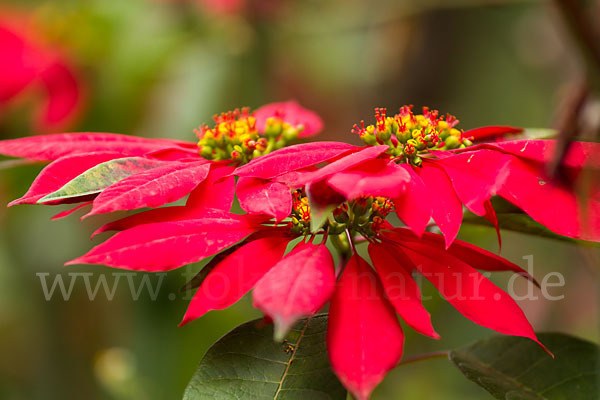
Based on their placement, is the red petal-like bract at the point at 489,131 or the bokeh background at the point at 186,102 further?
the bokeh background at the point at 186,102

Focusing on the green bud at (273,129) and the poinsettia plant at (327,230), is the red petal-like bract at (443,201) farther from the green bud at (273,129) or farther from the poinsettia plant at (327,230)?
the green bud at (273,129)

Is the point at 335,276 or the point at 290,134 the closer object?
the point at 335,276

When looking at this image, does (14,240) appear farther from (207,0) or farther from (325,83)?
(325,83)

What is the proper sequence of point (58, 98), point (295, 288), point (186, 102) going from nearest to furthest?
1. point (295, 288)
2. point (58, 98)
3. point (186, 102)

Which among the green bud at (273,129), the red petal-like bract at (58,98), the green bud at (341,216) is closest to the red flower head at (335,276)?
the green bud at (341,216)

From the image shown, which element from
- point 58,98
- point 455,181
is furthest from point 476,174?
point 58,98

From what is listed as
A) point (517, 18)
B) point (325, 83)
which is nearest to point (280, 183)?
point (517, 18)

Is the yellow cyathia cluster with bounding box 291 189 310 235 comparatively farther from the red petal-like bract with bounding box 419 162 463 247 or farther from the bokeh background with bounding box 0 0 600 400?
the bokeh background with bounding box 0 0 600 400

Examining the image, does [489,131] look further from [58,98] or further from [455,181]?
[58,98]
